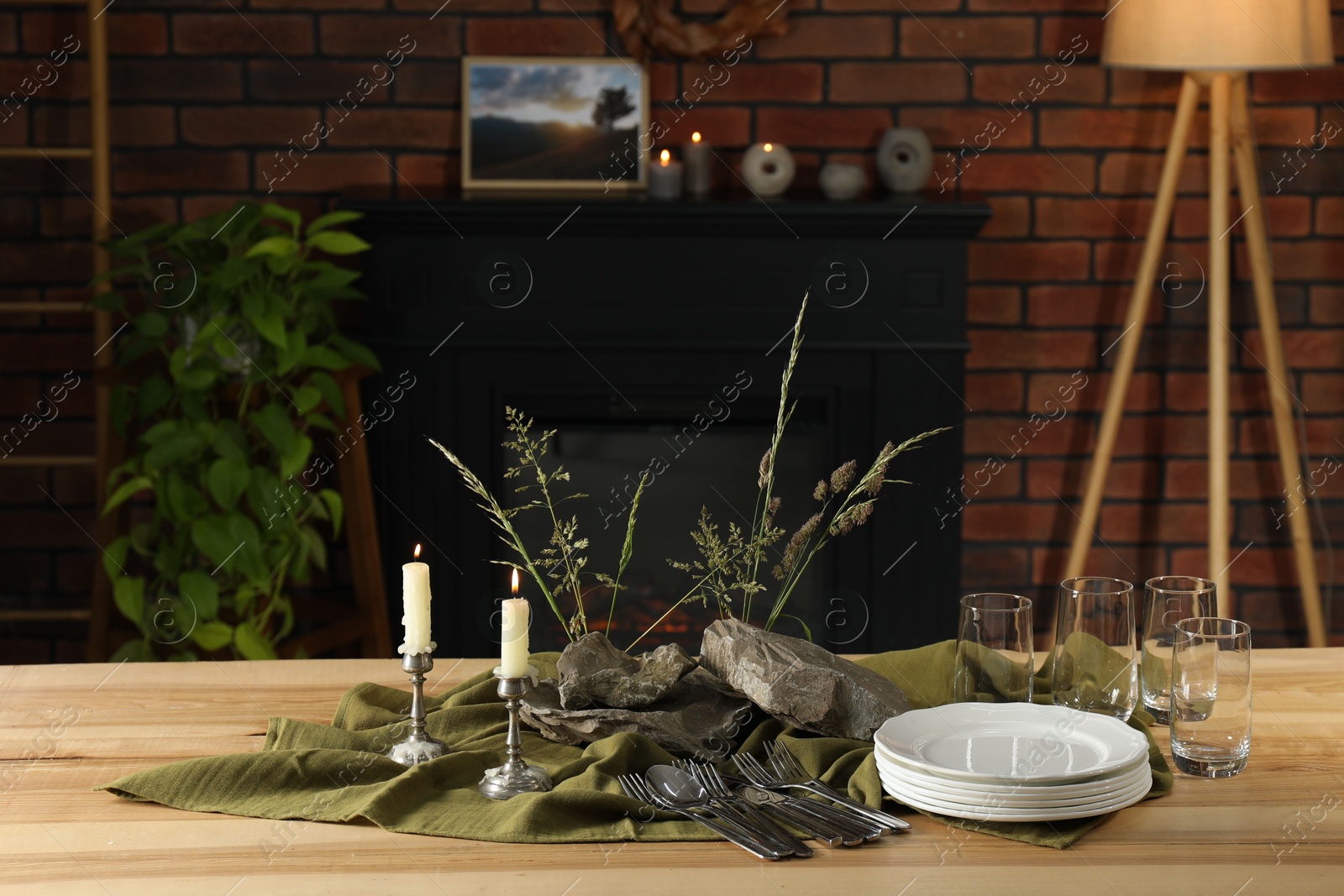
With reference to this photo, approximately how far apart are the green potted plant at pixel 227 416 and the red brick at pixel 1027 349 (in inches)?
55.7

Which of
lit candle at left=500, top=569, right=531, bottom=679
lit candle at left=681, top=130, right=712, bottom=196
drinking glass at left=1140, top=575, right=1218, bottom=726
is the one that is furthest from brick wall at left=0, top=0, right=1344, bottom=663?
lit candle at left=500, top=569, right=531, bottom=679

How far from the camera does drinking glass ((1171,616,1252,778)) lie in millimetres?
1293

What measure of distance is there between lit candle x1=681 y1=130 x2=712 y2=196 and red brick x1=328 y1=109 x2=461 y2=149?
547mm

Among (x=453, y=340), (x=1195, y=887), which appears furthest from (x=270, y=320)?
(x=1195, y=887)

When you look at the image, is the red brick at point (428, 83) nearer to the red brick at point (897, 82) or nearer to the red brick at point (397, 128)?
the red brick at point (397, 128)

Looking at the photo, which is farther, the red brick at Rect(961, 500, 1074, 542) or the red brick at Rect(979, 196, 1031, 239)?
Result: the red brick at Rect(961, 500, 1074, 542)

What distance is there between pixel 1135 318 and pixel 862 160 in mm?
715

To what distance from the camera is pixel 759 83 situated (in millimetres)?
3201

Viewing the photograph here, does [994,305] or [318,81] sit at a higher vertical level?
[318,81]

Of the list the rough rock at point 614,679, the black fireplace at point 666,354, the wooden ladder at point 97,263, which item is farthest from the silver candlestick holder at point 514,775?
the wooden ladder at point 97,263

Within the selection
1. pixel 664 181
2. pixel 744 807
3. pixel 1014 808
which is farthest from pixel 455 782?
pixel 664 181

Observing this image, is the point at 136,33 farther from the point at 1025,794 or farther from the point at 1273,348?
the point at 1025,794

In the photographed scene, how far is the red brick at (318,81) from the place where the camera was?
10.4 ft

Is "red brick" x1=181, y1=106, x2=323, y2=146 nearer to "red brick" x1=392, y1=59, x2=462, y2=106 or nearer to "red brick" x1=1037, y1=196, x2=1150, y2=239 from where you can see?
"red brick" x1=392, y1=59, x2=462, y2=106
